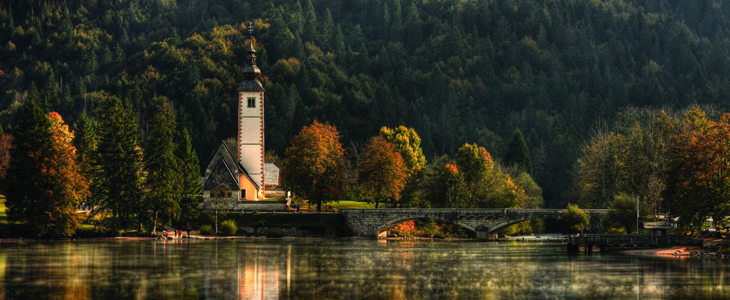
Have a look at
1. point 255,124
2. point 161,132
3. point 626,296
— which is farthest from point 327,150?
point 626,296

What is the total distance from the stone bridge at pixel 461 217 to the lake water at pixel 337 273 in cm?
1695

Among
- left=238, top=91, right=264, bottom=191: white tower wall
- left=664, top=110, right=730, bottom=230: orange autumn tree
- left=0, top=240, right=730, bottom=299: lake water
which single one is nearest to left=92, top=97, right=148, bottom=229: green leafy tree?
left=0, top=240, right=730, bottom=299: lake water

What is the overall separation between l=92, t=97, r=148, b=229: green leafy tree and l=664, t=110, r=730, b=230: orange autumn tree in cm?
5889

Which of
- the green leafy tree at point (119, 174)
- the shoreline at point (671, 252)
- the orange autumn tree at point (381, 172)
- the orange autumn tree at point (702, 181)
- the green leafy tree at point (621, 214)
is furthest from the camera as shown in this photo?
the orange autumn tree at point (381, 172)

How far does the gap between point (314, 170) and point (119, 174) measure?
2407cm

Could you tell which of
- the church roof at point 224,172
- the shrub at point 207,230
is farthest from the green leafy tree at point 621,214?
the church roof at point 224,172

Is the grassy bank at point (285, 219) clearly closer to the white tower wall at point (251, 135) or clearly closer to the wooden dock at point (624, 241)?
the white tower wall at point (251, 135)

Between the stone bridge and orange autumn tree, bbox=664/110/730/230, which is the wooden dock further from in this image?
the stone bridge

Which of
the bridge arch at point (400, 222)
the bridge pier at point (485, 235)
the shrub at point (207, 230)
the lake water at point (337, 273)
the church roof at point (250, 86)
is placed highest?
the church roof at point (250, 86)

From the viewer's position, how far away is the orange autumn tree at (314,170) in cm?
12400

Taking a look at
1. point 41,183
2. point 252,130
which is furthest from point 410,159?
point 41,183

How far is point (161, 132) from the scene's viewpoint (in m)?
118

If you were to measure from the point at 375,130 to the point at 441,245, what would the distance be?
92.6m

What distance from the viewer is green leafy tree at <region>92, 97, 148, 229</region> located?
11306 cm
